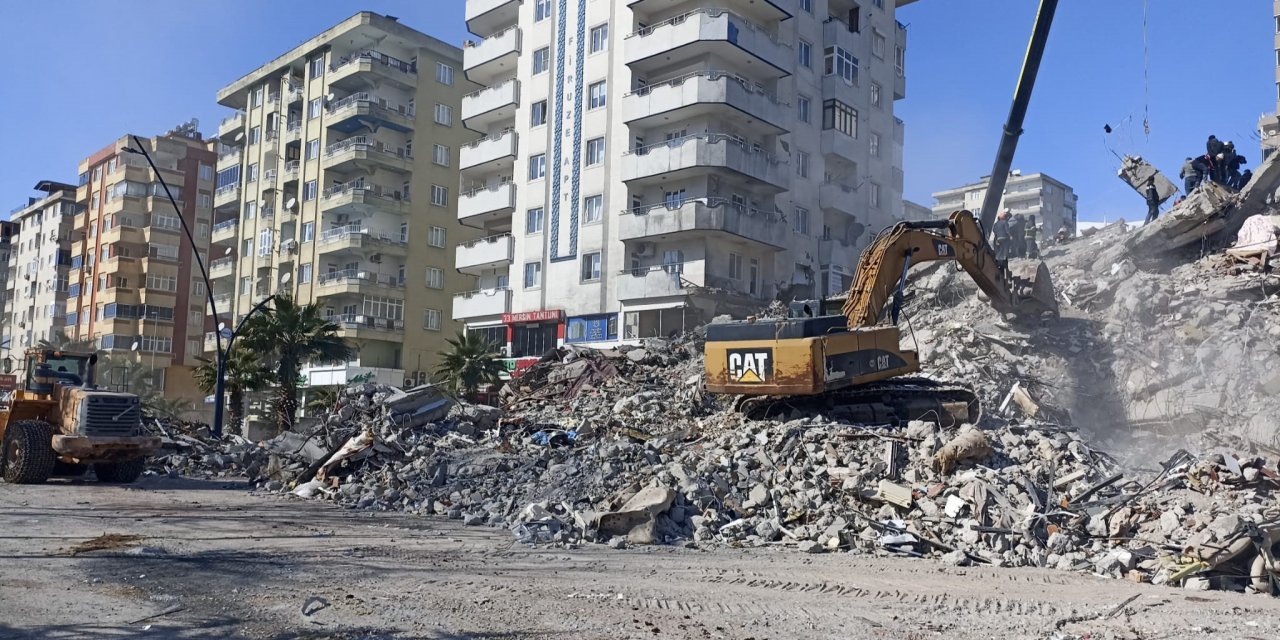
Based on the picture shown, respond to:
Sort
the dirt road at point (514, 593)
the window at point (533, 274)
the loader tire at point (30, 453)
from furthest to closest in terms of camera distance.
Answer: the window at point (533, 274), the loader tire at point (30, 453), the dirt road at point (514, 593)

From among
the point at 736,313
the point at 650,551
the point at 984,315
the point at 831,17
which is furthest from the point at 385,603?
the point at 831,17

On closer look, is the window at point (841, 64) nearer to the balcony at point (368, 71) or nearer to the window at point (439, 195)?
the window at point (439, 195)

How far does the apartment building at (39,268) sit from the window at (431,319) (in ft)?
131

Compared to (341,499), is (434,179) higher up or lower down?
higher up

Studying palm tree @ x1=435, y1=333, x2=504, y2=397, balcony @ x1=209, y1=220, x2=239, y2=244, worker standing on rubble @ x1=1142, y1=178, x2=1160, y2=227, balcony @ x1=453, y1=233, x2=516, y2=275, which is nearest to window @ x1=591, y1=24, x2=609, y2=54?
balcony @ x1=453, y1=233, x2=516, y2=275

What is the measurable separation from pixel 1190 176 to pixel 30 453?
1178 inches

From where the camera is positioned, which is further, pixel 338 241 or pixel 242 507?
pixel 338 241

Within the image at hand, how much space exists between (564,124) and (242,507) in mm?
29172

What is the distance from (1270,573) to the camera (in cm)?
921

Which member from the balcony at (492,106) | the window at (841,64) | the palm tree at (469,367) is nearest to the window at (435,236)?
the balcony at (492,106)

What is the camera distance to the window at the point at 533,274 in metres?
42.7

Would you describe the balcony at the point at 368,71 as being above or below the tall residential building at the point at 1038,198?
below

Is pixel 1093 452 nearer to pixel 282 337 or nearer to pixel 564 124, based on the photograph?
pixel 282 337

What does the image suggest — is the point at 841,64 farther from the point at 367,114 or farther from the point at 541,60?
the point at 367,114
